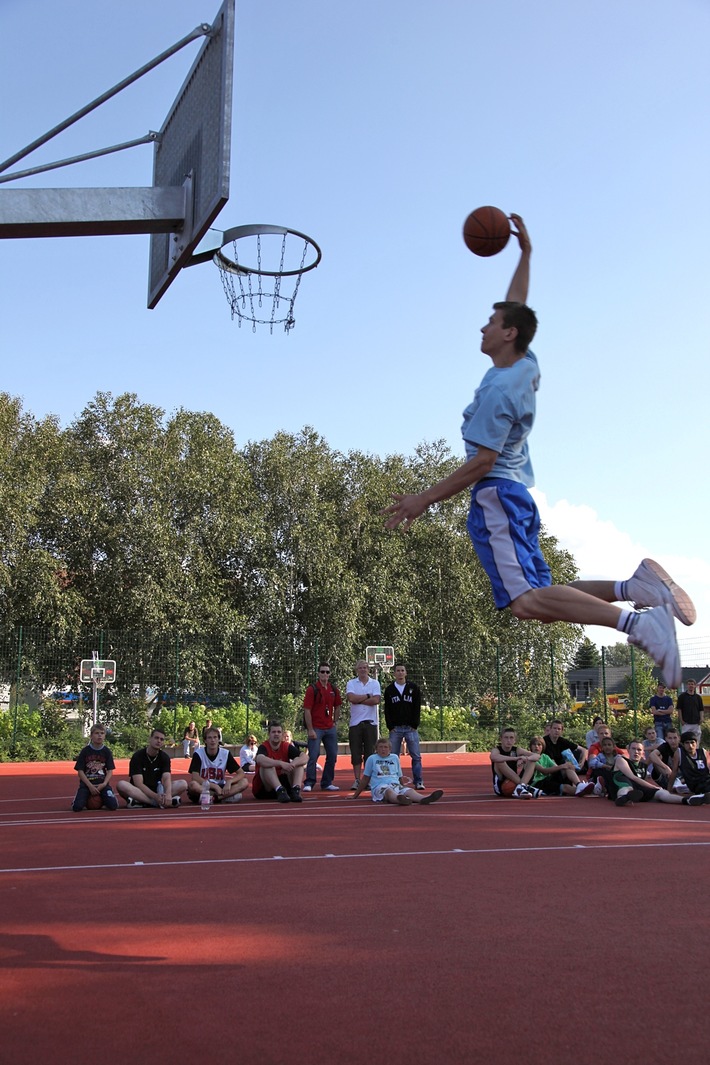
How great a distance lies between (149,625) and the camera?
2900 centimetres

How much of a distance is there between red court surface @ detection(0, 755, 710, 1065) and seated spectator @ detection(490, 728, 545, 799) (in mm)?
3964

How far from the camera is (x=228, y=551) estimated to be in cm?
3144

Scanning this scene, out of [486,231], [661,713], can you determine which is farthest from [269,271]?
[661,713]

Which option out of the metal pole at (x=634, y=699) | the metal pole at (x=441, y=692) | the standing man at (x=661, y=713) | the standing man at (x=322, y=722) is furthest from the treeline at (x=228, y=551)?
the standing man at (x=322, y=722)

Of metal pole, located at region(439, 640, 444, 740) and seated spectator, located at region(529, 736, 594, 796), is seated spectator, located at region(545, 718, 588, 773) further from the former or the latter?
metal pole, located at region(439, 640, 444, 740)

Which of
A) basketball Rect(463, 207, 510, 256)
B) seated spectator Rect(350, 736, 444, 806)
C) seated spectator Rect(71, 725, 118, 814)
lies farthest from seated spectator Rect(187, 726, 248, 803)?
basketball Rect(463, 207, 510, 256)

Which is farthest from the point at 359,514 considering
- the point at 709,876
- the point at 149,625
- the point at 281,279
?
the point at 709,876

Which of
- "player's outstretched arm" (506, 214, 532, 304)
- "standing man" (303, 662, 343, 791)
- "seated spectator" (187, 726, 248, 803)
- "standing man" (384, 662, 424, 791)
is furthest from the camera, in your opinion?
"standing man" (303, 662, 343, 791)

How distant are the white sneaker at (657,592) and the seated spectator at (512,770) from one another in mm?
7834

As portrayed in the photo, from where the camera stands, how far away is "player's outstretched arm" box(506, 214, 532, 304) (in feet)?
15.8

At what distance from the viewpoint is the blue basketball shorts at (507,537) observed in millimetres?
4312

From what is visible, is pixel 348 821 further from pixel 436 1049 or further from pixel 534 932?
pixel 436 1049

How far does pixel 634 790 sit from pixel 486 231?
25.1ft

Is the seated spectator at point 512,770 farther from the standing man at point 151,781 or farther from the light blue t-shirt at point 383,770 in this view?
the standing man at point 151,781
